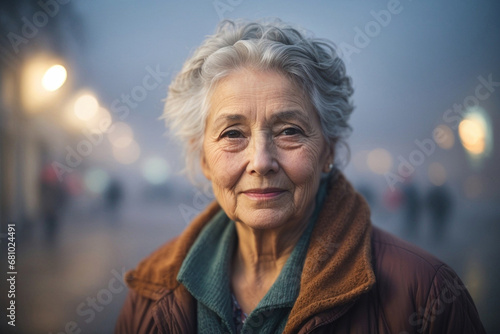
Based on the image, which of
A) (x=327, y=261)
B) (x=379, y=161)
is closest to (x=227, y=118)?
(x=327, y=261)

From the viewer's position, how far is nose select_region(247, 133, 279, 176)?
1647 mm

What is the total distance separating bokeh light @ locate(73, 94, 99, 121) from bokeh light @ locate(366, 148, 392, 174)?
8.69 feet

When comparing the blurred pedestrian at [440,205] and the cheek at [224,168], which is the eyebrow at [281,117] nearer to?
the cheek at [224,168]

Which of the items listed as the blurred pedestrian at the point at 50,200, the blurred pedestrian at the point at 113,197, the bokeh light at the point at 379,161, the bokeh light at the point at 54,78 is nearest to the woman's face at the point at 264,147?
the bokeh light at the point at 379,161

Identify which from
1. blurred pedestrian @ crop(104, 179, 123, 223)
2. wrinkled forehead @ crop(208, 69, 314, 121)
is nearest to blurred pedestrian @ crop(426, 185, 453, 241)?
wrinkled forehead @ crop(208, 69, 314, 121)

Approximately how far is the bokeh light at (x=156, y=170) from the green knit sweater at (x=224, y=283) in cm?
136

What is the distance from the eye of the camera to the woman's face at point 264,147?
169 centimetres

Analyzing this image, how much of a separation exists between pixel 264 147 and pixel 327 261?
25.9 inches

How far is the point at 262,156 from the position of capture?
165 centimetres

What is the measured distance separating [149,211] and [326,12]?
261cm

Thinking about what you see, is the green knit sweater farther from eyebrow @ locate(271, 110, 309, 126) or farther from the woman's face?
eyebrow @ locate(271, 110, 309, 126)

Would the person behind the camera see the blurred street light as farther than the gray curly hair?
Yes

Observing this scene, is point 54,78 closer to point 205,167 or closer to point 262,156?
point 205,167

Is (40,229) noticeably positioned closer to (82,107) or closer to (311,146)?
(82,107)
